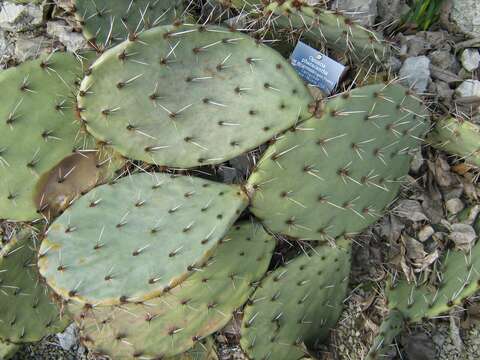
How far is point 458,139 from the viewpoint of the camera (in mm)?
1886

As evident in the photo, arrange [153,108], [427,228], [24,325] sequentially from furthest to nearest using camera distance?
[427,228] < [24,325] < [153,108]

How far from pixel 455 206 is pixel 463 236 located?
137mm

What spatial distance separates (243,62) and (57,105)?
0.59 m

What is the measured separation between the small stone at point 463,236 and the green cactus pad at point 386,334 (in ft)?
1.06

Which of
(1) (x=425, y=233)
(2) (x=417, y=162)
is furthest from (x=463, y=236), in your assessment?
(2) (x=417, y=162)

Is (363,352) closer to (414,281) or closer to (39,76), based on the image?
(414,281)

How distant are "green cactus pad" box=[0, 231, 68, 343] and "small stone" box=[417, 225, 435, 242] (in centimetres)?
129

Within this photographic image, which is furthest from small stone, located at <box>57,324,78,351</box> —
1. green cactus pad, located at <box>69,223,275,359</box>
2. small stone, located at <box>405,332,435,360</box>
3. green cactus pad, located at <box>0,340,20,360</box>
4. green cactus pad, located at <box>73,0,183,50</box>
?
small stone, located at <box>405,332,435,360</box>

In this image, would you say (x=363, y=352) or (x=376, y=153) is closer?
(x=376, y=153)

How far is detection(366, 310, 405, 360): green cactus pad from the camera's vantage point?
1.72 m

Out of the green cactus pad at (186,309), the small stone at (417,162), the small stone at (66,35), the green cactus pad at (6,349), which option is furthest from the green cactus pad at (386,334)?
the small stone at (66,35)

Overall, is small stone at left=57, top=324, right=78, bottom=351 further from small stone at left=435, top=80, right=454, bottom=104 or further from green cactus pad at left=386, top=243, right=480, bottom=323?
small stone at left=435, top=80, right=454, bottom=104

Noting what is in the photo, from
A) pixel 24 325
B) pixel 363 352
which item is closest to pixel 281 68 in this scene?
pixel 363 352

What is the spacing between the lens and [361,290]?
6.51ft
